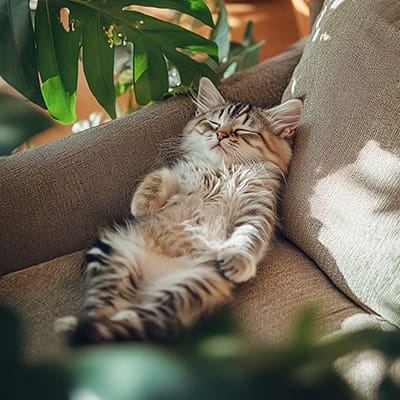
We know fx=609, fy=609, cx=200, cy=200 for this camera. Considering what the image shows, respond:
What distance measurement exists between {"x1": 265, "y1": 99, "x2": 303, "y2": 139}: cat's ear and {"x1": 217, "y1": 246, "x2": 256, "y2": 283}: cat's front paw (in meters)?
0.43

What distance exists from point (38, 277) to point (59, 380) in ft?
3.79

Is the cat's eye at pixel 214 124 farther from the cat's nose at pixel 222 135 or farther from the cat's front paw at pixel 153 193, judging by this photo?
the cat's front paw at pixel 153 193

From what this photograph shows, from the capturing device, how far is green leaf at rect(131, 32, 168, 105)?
171 centimetres

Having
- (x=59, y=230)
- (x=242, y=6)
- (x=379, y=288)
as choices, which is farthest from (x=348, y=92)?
(x=242, y=6)

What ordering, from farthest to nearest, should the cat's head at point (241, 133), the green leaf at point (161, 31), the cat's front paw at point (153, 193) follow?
the green leaf at point (161, 31) → the cat's head at point (241, 133) → the cat's front paw at point (153, 193)

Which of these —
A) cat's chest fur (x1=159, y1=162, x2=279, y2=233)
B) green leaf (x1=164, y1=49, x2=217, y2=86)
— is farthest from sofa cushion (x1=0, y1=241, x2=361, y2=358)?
green leaf (x1=164, y1=49, x2=217, y2=86)

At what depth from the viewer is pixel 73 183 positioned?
152 cm

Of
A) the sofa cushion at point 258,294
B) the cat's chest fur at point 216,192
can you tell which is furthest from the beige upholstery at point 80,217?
the cat's chest fur at point 216,192

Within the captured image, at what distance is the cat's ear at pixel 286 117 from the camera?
1.54 metres

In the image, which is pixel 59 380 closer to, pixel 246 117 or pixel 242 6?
pixel 246 117

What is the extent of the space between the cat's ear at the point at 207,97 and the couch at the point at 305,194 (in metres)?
0.04

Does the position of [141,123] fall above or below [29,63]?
below

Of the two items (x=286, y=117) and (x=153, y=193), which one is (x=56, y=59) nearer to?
(x=153, y=193)

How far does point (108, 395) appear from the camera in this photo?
329 millimetres
